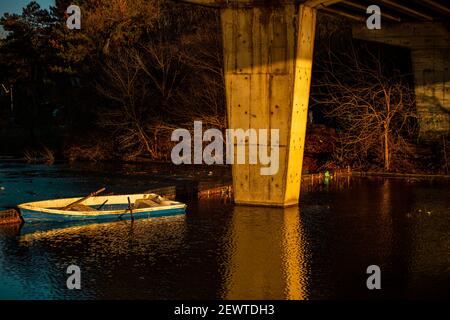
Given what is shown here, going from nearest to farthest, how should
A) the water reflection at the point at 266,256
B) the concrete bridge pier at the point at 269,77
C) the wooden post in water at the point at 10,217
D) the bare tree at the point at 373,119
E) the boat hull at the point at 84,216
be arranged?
the water reflection at the point at 266,256
the boat hull at the point at 84,216
the wooden post in water at the point at 10,217
the concrete bridge pier at the point at 269,77
the bare tree at the point at 373,119

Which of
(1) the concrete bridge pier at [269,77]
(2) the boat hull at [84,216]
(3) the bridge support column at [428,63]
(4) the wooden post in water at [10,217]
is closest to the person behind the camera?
(2) the boat hull at [84,216]

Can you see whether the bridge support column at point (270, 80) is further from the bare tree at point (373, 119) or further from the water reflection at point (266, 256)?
the bare tree at point (373, 119)

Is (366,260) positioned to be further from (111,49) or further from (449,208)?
(111,49)

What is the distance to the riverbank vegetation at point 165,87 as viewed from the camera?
110 ft

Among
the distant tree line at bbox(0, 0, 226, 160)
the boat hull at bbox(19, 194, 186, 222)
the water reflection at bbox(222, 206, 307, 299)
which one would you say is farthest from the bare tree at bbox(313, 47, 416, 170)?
the boat hull at bbox(19, 194, 186, 222)

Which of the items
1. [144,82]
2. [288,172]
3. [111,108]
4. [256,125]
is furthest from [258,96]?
[111,108]

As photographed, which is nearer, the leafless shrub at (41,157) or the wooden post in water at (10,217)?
the wooden post in water at (10,217)

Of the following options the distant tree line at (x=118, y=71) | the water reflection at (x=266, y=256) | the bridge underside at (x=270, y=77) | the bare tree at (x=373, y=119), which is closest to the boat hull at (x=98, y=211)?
the water reflection at (x=266, y=256)

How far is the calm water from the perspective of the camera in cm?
1314

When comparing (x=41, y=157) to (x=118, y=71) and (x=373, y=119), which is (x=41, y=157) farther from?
(x=373, y=119)

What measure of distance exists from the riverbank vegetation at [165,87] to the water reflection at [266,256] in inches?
511

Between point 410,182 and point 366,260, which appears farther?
point 410,182

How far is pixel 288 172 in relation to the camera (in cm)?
2167
